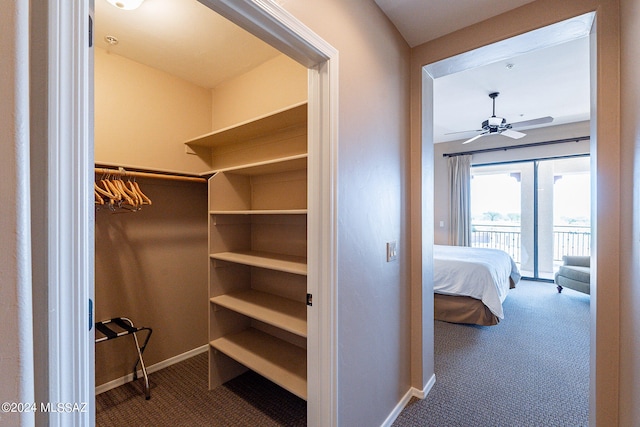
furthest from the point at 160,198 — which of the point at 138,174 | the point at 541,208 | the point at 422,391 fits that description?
the point at 541,208

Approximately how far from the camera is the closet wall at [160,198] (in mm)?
2102

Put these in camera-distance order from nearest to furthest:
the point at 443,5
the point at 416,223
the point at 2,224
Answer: the point at 2,224
the point at 443,5
the point at 416,223

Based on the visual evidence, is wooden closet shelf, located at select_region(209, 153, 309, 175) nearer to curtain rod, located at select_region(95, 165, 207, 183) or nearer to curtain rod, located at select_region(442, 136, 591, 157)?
curtain rod, located at select_region(95, 165, 207, 183)

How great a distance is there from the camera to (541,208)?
523 cm

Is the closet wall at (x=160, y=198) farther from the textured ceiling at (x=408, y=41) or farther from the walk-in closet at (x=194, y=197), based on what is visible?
the textured ceiling at (x=408, y=41)

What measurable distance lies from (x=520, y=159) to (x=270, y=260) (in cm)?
548

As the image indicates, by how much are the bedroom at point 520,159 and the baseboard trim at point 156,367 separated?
289 centimetres

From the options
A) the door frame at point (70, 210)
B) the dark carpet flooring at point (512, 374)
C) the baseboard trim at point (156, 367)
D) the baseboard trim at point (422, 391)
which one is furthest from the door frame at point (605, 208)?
the baseboard trim at point (156, 367)

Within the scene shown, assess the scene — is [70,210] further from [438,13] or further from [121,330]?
[438,13]

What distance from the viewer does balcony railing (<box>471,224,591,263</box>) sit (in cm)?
518

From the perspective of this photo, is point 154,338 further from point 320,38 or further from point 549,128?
point 549,128

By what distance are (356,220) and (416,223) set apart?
72cm

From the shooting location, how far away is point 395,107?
1.85 meters

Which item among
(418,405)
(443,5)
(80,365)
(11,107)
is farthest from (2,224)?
(418,405)
